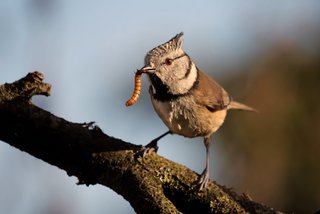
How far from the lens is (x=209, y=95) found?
5.02 m

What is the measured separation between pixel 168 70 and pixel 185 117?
369 millimetres

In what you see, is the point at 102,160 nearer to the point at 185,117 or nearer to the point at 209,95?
the point at 185,117

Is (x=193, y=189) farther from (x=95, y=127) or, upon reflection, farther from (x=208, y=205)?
(x=95, y=127)

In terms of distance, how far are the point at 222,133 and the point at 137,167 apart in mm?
5250

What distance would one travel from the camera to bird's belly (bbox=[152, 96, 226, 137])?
4533 mm

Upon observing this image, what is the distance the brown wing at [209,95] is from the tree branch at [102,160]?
1.45m

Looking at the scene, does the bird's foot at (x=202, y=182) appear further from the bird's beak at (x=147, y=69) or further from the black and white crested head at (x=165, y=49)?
the black and white crested head at (x=165, y=49)

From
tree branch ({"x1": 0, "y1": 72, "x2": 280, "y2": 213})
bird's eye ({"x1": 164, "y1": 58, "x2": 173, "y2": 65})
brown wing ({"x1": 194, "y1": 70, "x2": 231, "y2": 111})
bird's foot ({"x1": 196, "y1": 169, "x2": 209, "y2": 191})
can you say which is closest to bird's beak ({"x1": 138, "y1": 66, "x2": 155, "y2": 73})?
bird's eye ({"x1": 164, "y1": 58, "x2": 173, "y2": 65})

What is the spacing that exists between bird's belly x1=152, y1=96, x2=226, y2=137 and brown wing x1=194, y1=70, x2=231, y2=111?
71 mm

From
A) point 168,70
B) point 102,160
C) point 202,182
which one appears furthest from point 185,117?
point 102,160

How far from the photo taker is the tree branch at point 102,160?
3.18 m

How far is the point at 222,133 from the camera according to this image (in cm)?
848

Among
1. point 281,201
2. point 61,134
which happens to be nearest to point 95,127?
point 61,134

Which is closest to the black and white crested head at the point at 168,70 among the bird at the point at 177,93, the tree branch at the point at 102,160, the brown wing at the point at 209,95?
the bird at the point at 177,93
